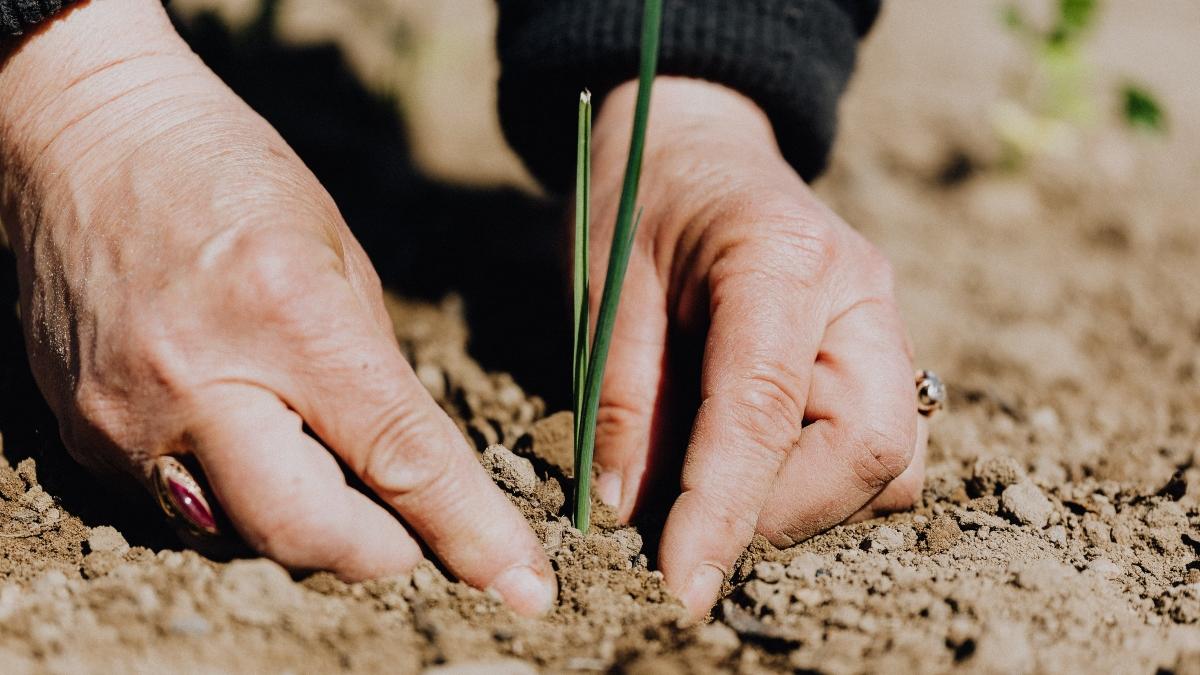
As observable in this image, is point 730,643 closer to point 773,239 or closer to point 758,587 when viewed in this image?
point 758,587

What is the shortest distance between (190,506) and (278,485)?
0.13 metres

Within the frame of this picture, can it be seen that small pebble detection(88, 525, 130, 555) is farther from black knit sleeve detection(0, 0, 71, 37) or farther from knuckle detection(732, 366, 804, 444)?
knuckle detection(732, 366, 804, 444)

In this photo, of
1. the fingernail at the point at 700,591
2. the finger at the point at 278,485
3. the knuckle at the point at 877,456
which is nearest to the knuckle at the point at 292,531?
the finger at the point at 278,485

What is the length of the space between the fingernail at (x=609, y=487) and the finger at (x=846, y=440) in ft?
0.68

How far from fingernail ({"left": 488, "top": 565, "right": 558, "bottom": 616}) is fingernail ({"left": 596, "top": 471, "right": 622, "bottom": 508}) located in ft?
0.80

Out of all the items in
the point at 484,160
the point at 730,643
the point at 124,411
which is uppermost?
the point at 124,411

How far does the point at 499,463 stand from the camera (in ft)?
4.13

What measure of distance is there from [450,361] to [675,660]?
0.92 meters

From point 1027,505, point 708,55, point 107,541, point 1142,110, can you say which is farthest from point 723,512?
point 1142,110

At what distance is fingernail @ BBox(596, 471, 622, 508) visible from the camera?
1300mm

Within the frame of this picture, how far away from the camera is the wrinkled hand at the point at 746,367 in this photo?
1153 mm

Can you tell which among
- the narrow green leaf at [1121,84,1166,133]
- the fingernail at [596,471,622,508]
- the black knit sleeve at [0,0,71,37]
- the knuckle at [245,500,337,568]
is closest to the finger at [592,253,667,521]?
the fingernail at [596,471,622,508]

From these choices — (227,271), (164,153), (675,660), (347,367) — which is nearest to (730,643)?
(675,660)

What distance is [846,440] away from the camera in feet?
3.99
